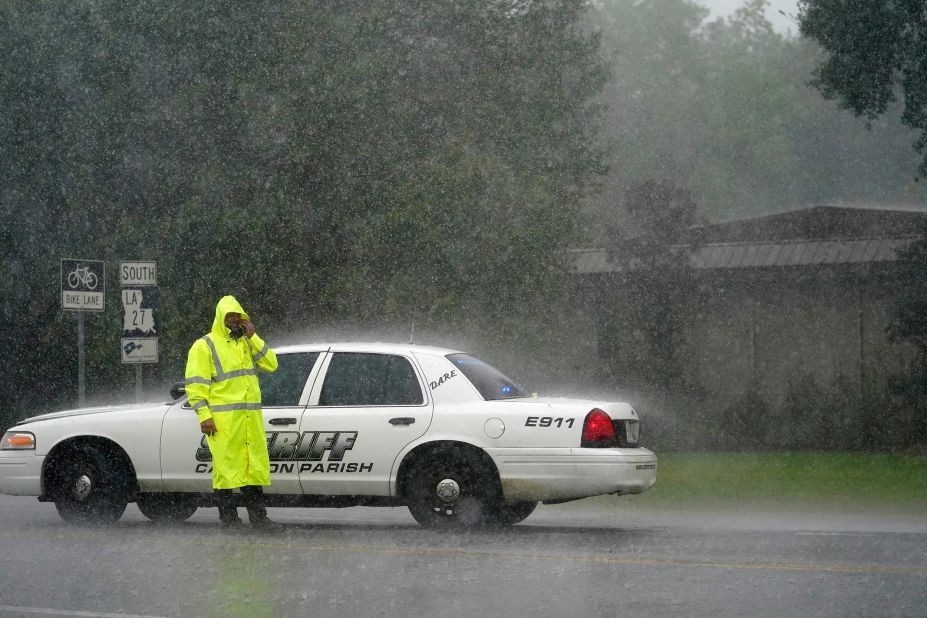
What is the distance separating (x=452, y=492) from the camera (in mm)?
11375

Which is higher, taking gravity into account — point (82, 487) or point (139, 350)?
point (139, 350)

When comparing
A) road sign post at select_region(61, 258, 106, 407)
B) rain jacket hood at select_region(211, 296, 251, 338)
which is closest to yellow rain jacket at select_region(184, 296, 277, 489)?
rain jacket hood at select_region(211, 296, 251, 338)

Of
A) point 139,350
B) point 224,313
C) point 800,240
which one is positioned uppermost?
point 800,240

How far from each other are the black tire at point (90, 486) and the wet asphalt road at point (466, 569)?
21cm

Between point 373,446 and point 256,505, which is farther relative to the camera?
point 373,446

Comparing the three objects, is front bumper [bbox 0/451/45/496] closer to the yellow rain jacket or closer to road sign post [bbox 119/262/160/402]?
the yellow rain jacket

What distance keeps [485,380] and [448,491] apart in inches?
44.1

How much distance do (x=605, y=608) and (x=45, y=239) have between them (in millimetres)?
18509

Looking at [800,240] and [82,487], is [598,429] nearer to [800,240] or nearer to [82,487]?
[82,487]

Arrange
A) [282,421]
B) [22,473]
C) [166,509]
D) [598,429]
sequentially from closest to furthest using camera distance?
[598,429]
[282,421]
[22,473]
[166,509]

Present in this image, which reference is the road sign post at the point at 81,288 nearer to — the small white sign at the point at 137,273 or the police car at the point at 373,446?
the small white sign at the point at 137,273

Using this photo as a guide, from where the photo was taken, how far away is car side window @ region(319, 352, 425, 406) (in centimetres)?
1187

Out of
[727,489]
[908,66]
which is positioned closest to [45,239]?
[727,489]

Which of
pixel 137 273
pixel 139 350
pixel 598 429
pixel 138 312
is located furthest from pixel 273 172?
pixel 598 429
